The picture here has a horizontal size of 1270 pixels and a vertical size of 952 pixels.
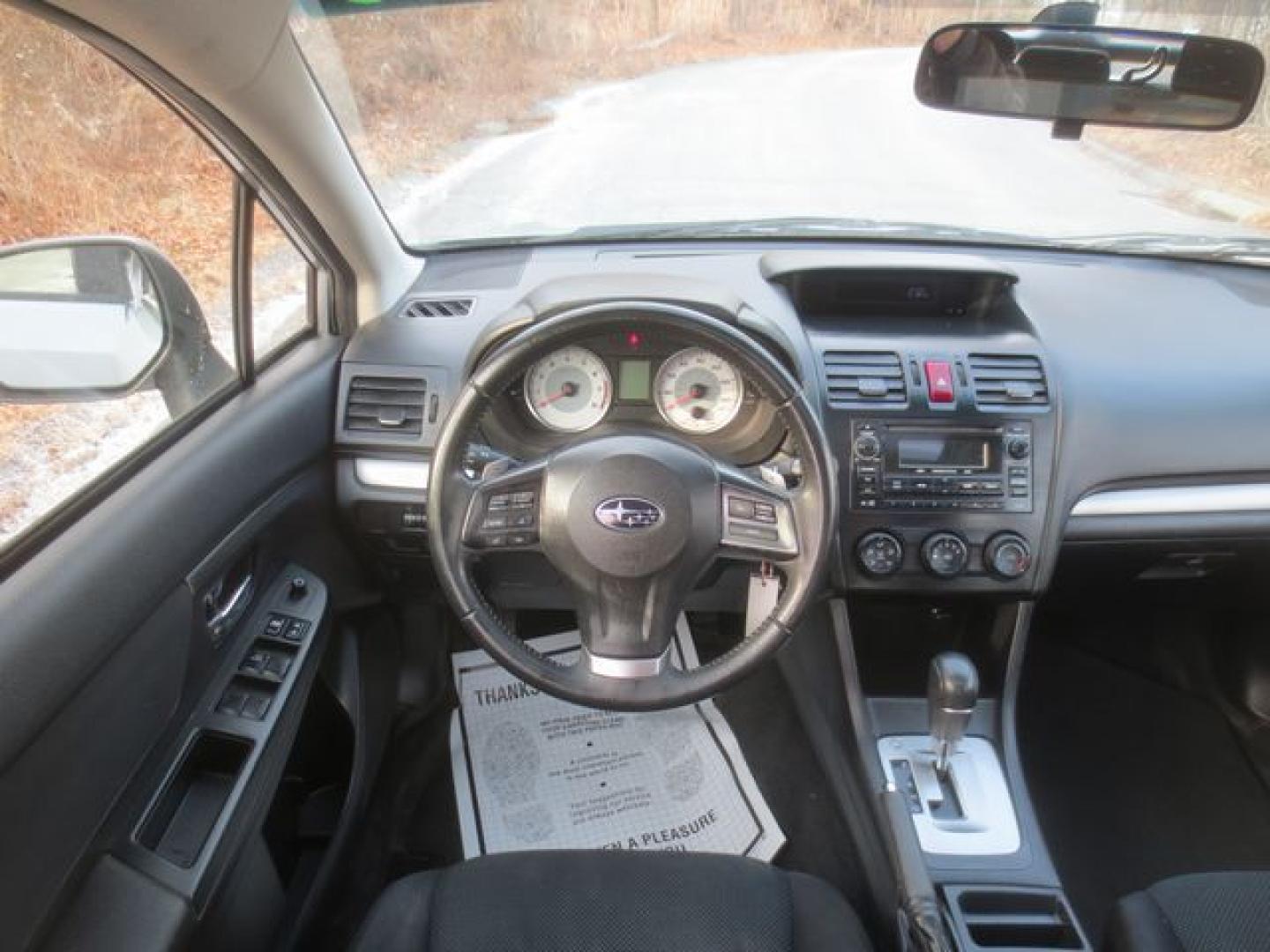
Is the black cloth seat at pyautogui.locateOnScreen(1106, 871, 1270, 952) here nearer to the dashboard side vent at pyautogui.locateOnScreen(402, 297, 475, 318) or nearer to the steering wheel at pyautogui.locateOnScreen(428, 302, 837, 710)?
the steering wheel at pyautogui.locateOnScreen(428, 302, 837, 710)

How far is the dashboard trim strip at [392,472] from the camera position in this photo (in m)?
1.97

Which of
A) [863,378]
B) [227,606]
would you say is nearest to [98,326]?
[227,606]

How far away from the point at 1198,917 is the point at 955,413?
0.92 meters

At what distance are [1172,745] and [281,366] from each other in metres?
2.45

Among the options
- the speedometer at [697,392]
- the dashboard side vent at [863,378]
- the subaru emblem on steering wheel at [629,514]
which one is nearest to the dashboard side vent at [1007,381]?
the dashboard side vent at [863,378]

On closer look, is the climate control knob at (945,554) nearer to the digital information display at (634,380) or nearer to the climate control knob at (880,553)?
the climate control knob at (880,553)

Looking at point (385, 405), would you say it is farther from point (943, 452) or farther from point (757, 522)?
point (943, 452)

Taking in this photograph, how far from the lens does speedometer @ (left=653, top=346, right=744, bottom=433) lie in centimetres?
161

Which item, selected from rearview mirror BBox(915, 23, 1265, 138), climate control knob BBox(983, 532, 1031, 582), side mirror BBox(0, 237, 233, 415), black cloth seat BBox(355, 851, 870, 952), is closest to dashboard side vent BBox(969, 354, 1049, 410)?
climate control knob BBox(983, 532, 1031, 582)

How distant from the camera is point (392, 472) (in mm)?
1981

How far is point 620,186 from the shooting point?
7.97ft

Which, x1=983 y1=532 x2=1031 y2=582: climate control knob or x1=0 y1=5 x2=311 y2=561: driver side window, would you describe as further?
x1=983 y1=532 x2=1031 y2=582: climate control knob

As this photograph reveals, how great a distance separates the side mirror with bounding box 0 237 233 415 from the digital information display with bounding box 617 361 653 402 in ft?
2.51

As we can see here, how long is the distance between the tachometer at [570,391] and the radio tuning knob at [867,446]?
529mm
